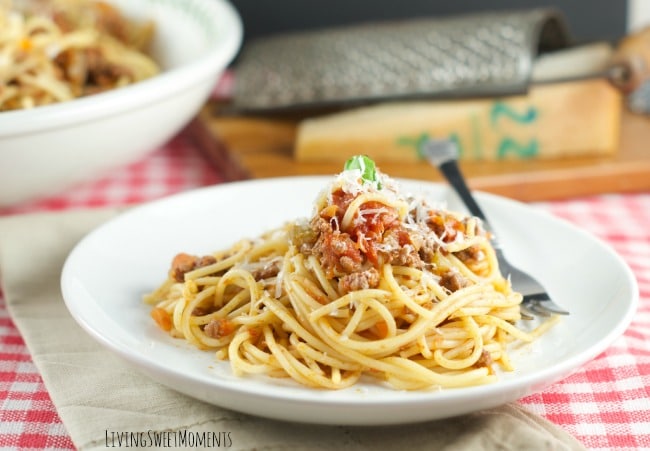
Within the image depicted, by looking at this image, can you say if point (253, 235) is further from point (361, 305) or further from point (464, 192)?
point (361, 305)

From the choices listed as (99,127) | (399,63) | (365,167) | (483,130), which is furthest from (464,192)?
(399,63)

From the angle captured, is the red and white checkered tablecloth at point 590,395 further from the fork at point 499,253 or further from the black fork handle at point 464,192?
the black fork handle at point 464,192

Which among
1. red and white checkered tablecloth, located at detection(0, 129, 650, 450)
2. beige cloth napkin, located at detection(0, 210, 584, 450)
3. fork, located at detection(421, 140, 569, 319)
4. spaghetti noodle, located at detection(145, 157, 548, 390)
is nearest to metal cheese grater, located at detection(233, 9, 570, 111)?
fork, located at detection(421, 140, 569, 319)

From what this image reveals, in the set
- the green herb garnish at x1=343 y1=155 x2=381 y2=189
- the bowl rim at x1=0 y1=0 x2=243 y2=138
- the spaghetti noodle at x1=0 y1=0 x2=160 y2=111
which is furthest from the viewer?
the spaghetti noodle at x1=0 y1=0 x2=160 y2=111

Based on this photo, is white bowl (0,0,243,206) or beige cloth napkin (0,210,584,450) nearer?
beige cloth napkin (0,210,584,450)

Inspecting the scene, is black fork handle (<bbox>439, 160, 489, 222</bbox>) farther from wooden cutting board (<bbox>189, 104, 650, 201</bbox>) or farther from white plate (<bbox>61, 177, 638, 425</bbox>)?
wooden cutting board (<bbox>189, 104, 650, 201</bbox>)

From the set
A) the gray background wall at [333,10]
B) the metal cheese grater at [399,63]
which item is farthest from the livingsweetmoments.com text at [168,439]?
the gray background wall at [333,10]

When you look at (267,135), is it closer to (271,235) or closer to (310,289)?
(271,235)
